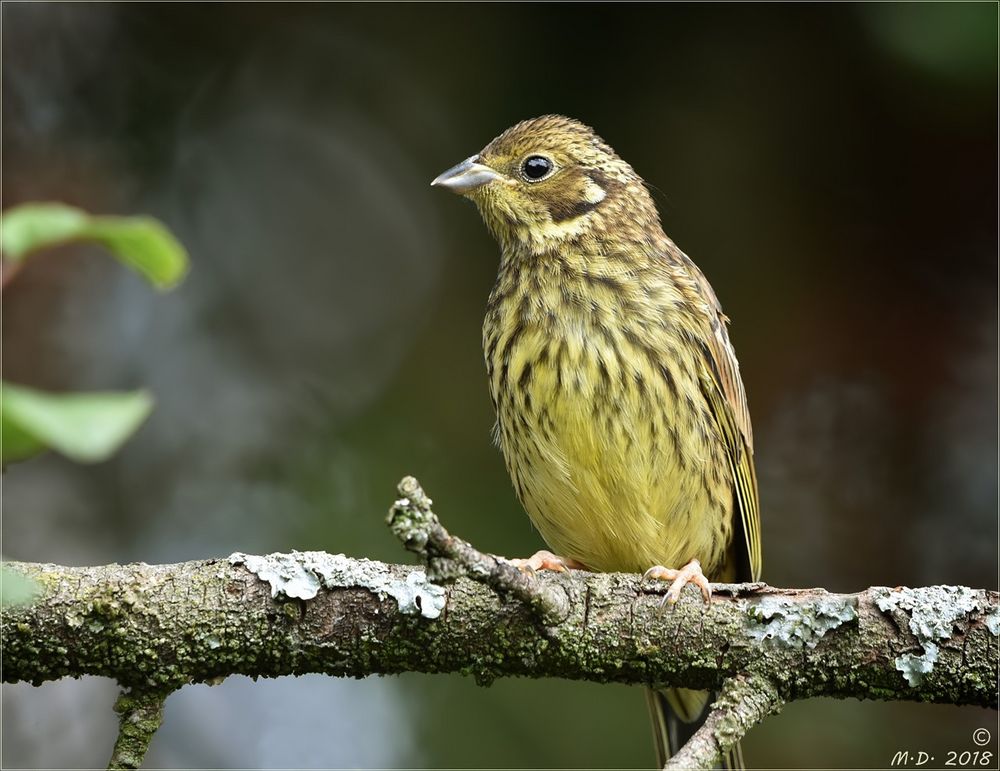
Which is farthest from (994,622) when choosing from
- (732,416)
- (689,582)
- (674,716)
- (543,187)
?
(543,187)

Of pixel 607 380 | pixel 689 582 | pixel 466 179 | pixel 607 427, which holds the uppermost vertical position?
pixel 466 179

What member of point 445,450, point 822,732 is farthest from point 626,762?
point 445,450

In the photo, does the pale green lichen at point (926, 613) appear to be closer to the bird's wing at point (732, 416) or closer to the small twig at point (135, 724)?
the bird's wing at point (732, 416)

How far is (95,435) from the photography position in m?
0.87

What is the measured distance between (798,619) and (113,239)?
6.74 feet

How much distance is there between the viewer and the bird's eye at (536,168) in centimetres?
411

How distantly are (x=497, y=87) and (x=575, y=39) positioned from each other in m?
0.43

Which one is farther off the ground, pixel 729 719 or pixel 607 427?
pixel 607 427

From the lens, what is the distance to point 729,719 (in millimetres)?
2496

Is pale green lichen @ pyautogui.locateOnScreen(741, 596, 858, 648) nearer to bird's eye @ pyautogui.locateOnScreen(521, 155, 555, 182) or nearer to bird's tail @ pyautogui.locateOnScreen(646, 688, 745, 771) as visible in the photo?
bird's tail @ pyautogui.locateOnScreen(646, 688, 745, 771)

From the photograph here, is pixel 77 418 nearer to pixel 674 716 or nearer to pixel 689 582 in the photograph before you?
pixel 689 582

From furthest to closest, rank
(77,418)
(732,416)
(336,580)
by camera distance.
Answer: (732,416) < (336,580) < (77,418)

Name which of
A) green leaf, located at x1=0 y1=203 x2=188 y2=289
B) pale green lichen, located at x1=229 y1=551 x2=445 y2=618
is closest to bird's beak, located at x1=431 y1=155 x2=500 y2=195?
pale green lichen, located at x1=229 y1=551 x2=445 y2=618

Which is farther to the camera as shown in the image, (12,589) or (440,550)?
(440,550)
